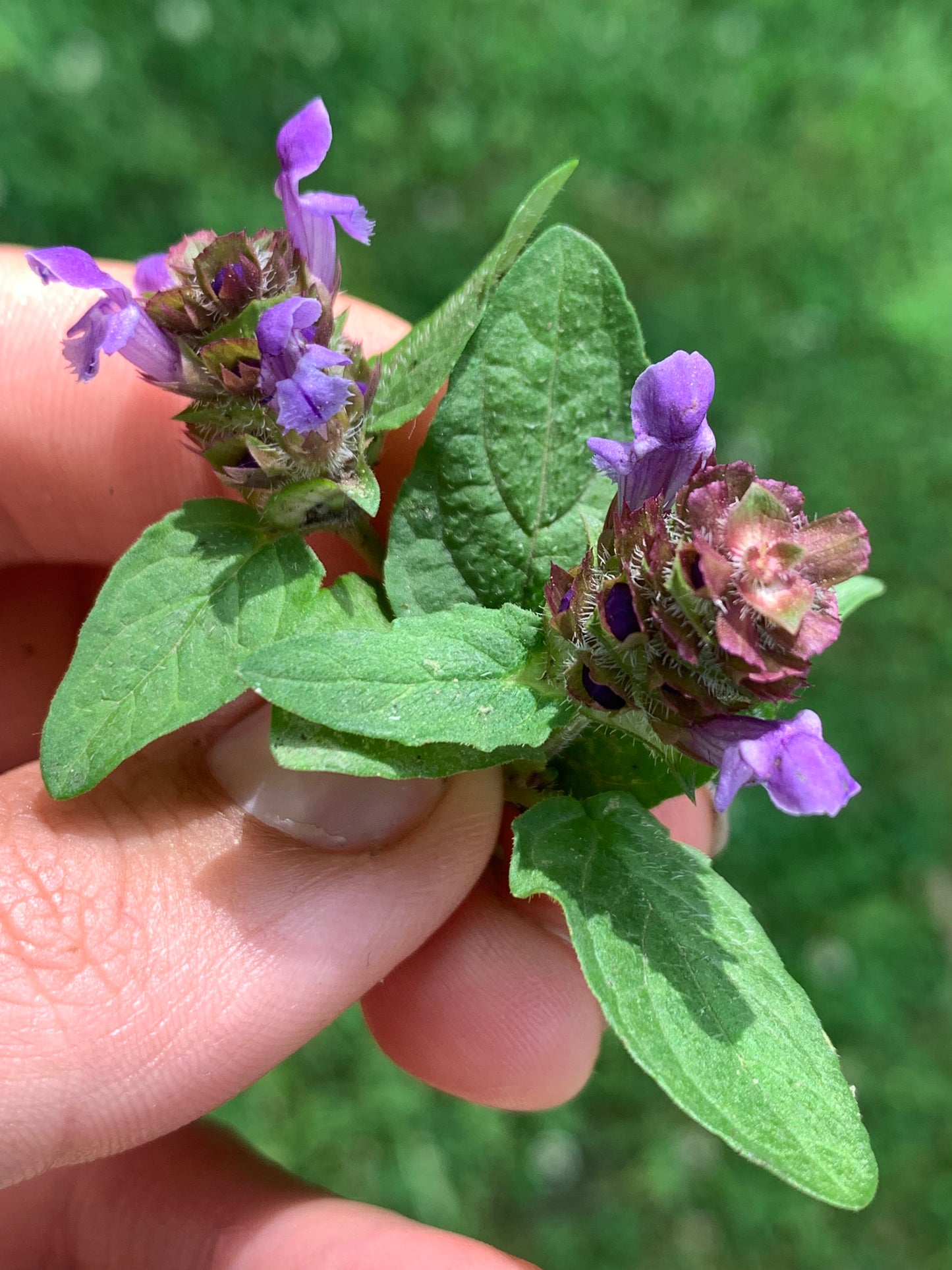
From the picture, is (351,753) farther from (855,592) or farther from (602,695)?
(855,592)

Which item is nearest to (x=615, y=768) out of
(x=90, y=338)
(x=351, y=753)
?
(x=351, y=753)

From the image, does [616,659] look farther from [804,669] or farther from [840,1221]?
[840,1221]

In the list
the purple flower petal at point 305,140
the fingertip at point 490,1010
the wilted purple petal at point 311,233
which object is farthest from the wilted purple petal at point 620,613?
the fingertip at point 490,1010

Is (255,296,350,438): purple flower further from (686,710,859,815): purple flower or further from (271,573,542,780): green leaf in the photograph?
(686,710,859,815): purple flower

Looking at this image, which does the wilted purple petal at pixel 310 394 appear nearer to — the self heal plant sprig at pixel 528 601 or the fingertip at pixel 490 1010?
the self heal plant sprig at pixel 528 601

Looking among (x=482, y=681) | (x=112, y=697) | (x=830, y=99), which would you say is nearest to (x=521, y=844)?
(x=482, y=681)

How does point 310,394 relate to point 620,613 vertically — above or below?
above
